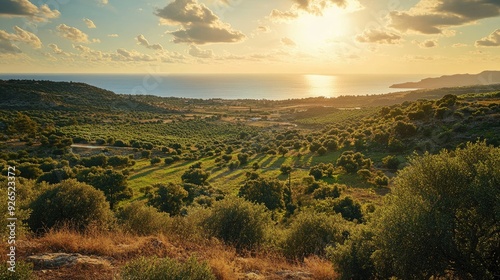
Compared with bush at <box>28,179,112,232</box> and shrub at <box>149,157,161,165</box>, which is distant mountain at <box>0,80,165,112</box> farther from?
bush at <box>28,179,112,232</box>

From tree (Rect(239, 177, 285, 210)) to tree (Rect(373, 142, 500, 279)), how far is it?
23.1 m

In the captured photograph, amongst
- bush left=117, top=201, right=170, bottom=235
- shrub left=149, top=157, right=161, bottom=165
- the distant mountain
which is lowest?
shrub left=149, top=157, right=161, bottom=165

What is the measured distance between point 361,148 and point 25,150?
71080 millimetres

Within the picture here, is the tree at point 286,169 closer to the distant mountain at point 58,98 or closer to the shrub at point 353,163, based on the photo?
the shrub at point 353,163

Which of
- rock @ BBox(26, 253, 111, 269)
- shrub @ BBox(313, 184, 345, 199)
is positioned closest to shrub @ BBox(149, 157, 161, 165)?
shrub @ BBox(313, 184, 345, 199)

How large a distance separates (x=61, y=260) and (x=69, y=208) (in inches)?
284

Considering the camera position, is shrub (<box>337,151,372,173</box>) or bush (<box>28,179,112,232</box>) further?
shrub (<box>337,151,372,173</box>)

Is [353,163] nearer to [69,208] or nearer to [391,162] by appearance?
[391,162]

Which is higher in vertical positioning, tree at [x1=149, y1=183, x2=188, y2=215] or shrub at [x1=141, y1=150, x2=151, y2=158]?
shrub at [x1=141, y1=150, x2=151, y2=158]

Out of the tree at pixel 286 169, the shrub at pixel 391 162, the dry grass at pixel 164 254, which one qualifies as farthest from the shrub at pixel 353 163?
the dry grass at pixel 164 254

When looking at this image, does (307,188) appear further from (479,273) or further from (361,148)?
(479,273)

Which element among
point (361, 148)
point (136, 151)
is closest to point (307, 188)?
point (361, 148)

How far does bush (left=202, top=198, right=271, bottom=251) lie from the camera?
60.8 ft

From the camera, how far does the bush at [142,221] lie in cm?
2028
